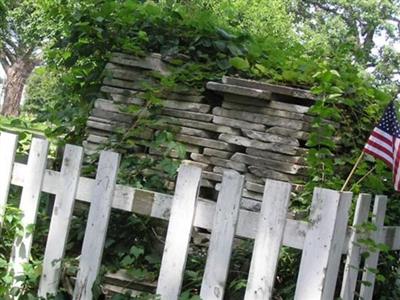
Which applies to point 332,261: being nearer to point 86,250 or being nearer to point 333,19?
point 86,250

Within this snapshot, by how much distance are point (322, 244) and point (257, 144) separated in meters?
1.21

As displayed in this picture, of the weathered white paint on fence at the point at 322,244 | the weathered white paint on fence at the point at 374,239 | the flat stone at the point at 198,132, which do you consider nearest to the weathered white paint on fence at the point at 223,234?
the weathered white paint on fence at the point at 322,244

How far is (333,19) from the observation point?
32125mm

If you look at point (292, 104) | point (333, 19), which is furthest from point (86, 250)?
point (333, 19)

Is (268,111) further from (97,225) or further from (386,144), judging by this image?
(97,225)

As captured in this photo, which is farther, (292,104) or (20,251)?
(292,104)

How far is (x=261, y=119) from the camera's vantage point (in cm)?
344

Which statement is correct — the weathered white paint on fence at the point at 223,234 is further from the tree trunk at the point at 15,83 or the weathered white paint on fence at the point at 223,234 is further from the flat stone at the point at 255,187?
the tree trunk at the point at 15,83

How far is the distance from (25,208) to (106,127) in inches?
36.5

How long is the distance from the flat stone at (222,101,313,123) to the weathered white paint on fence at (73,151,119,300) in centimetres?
100

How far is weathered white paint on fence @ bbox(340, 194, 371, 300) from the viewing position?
2449 mm

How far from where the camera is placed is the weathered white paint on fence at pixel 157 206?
2.37 m

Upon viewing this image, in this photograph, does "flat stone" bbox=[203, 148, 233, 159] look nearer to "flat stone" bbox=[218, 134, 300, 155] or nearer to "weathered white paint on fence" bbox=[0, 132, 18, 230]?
"flat stone" bbox=[218, 134, 300, 155]

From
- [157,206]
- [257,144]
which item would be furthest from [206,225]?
[257,144]
